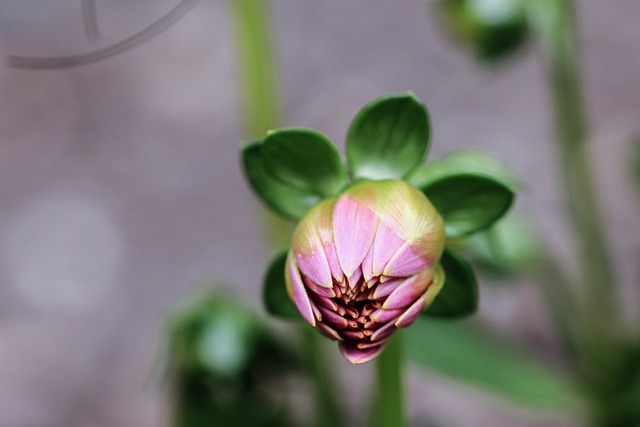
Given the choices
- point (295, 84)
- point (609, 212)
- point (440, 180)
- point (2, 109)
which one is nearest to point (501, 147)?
point (609, 212)

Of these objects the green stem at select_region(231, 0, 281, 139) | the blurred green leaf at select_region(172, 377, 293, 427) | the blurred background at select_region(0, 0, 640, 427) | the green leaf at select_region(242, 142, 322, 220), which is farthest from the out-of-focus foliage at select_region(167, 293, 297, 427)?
the blurred background at select_region(0, 0, 640, 427)

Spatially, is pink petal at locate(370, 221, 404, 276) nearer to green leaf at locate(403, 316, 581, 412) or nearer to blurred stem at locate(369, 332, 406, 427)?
blurred stem at locate(369, 332, 406, 427)

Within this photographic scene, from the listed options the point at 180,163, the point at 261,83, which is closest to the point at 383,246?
the point at 261,83

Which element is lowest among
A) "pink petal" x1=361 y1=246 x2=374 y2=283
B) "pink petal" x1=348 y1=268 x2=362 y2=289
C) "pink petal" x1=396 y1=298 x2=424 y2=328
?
"pink petal" x1=396 y1=298 x2=424 y2=328

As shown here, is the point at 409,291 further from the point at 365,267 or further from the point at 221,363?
the point at 221,363

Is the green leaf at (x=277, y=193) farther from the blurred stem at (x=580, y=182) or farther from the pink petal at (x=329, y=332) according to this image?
the blurred stem at (x=580, y=182)

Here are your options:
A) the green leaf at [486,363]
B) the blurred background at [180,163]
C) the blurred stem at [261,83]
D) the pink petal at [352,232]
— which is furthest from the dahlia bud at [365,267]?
the blurred background at [180,163]
